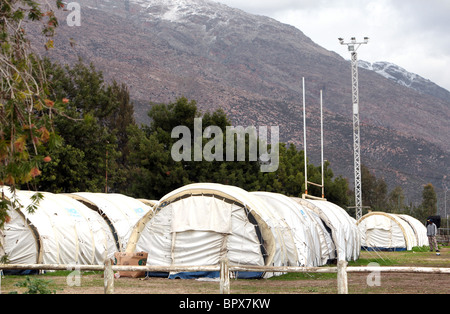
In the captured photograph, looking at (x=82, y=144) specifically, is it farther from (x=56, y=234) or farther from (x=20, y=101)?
(x=20, y=101)

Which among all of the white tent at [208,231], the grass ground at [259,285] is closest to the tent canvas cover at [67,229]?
the grass ground at [259,285]

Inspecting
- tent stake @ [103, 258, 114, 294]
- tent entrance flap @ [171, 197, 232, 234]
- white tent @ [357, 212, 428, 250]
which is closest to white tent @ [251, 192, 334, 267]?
tent entrance flap @ [171, 197, 232, 234]

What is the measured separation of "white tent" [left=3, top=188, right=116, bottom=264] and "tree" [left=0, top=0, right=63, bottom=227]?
433 inches

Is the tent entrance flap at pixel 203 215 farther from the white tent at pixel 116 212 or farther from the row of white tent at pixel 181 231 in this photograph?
Answer: the white tent at pixel 116 212

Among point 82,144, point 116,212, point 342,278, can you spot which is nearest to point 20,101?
point 342,278

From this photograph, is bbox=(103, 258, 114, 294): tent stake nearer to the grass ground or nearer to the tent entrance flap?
the grass ground

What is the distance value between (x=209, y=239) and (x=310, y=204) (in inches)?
402

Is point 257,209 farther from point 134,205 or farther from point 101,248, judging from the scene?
point 134,205

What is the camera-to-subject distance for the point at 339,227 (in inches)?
1130

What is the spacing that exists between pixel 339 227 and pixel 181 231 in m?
11.4

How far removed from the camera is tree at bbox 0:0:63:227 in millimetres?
7988

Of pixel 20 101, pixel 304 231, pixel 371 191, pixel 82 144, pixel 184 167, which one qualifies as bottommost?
pixel 304 231

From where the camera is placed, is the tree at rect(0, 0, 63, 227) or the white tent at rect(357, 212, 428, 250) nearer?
the tree at rect(0, 0, 63, 227)
